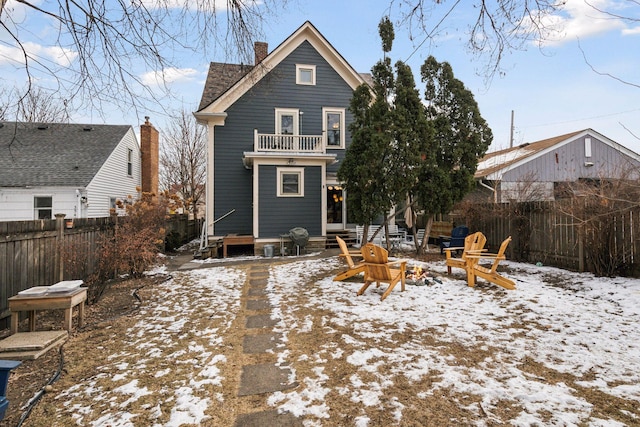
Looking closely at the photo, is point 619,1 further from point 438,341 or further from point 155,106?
point 155,106

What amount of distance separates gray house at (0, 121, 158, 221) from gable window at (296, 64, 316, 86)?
7862mm

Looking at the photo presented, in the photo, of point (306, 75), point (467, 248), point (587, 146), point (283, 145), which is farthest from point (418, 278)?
point (587, 146)

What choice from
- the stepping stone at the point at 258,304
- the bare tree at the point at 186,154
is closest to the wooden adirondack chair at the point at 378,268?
the stepping stone at the point at 258,304

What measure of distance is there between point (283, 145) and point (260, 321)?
32.0ft

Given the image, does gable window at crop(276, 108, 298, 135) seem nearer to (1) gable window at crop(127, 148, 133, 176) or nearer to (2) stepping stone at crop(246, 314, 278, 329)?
(1) gable window at crop(127, 148, 133, 176)

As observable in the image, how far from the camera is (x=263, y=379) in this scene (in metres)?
3.25

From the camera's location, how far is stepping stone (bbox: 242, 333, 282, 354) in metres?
4.01

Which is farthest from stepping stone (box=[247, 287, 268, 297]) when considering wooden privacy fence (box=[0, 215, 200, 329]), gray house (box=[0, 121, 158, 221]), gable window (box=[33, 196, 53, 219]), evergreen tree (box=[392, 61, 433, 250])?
gable window (box=[33, 196, 53, 219])

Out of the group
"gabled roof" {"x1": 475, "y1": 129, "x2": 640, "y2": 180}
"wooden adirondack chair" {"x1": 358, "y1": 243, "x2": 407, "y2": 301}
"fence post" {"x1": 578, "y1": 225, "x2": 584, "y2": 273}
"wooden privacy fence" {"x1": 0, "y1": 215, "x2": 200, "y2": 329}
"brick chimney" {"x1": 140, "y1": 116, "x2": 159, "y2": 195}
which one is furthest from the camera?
"brick chimney" {"x1": 140, "y1": 116, "x2": 159, "y2": 195}

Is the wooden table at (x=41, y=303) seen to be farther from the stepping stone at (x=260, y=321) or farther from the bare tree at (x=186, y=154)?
the bare tree at (x=186, y=154)

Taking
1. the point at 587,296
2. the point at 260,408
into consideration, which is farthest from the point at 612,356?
the point at 260,408

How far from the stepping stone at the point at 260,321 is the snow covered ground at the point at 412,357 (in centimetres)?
15

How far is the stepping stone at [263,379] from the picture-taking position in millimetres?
3051

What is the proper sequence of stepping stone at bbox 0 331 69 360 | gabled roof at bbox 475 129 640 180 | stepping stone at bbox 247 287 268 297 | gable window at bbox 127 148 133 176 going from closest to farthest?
stepping stone at bbox 0 331 69 360, stepping stone at bbox 247 287 268 297, gabled roof at bbox 475 129 640 180, gable window at bbox 127 148 133 176
